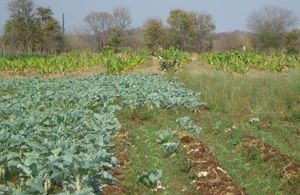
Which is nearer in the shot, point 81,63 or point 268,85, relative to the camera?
point 268,85

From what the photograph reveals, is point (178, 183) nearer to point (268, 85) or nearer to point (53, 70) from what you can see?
point (268, 85)

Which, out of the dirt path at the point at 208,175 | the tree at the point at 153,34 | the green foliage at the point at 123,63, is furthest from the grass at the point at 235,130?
the tree at the point at 153,34

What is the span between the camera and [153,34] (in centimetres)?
5425

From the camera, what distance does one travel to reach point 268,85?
15898 mm

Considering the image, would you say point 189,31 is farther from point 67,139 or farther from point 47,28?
point 67,139

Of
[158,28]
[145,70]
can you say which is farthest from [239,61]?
[158,28]

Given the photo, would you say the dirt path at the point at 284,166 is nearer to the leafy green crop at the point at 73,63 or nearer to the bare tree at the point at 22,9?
the leafy green crop at the point at 73,63

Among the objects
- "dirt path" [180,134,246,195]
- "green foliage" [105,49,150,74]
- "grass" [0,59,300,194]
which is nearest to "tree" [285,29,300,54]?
"green foliage" [105,49,150,74]

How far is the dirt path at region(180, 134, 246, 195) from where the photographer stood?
18.7 feet

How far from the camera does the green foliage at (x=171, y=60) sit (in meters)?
26.8

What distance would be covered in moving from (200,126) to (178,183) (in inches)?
181

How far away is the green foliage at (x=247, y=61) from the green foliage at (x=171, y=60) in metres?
1.75

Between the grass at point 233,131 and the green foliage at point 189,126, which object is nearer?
the grass at point 233,131

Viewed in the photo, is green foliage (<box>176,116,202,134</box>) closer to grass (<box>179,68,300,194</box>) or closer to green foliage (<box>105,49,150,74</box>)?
grass (<box>179,68,300,194</box>)
